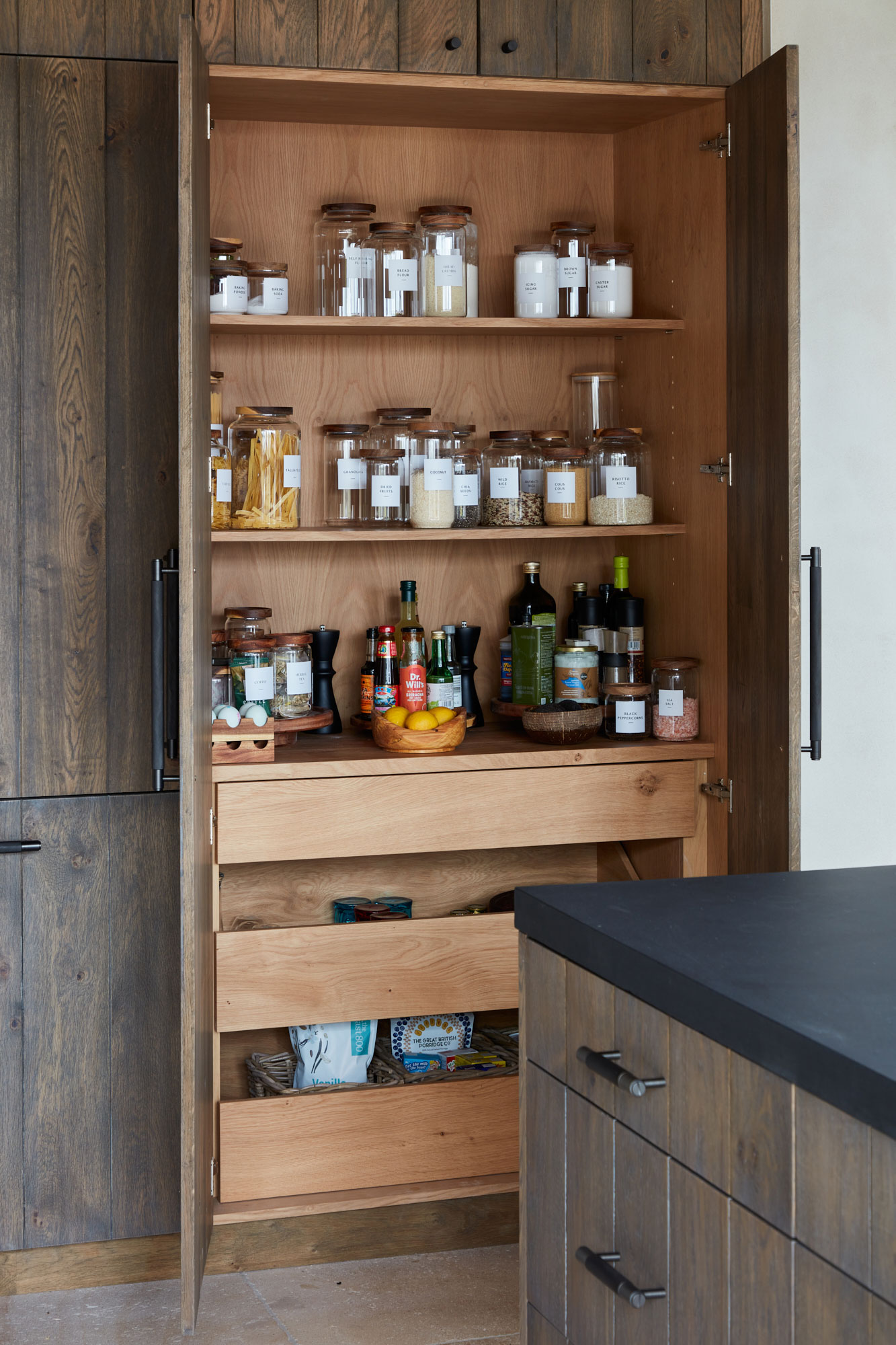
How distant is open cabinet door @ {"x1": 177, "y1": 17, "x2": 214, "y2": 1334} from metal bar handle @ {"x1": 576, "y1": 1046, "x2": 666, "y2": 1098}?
931mm

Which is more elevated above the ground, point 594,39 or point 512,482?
point 594,39

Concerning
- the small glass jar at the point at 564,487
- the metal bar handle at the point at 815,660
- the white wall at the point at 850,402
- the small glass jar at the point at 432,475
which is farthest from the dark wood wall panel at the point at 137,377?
the white wall at the point at 850,402

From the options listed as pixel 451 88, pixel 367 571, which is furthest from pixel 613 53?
pixel 367 571

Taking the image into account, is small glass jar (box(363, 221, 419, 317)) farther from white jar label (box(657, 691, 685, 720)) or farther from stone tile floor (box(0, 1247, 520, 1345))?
stone tile floor (box(0, 1247, 520, 1345))

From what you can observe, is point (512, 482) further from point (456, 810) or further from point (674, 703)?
point (456, 810)

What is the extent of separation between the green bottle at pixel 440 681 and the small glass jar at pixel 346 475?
0.30m

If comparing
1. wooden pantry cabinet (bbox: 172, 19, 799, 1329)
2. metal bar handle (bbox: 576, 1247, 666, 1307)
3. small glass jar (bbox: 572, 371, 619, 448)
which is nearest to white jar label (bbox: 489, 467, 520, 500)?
wooden pantry cabinet (bbox: 172, 19, 799, 1329)

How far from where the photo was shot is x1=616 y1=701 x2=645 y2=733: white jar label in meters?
2.67

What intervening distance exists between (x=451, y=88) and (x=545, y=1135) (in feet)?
6.24

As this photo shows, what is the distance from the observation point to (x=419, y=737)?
2.50m

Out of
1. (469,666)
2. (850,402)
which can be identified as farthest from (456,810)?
(850,402)

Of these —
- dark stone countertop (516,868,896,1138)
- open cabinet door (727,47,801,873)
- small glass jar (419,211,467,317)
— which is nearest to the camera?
dark stone countertop (516,868,896,1138)

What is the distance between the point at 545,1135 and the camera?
1437 mm

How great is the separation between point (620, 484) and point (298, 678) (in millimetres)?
753
